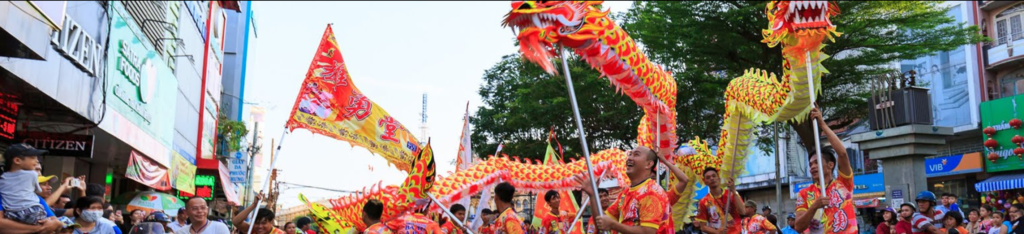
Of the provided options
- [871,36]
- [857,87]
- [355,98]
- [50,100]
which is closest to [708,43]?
[871,36]

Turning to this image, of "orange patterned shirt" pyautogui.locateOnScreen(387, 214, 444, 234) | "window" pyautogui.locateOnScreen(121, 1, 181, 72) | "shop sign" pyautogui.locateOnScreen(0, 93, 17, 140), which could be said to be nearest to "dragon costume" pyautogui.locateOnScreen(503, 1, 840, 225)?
"orange patterned shirt" pyautogui.locateOnScreen(387, 214, 444, 234)

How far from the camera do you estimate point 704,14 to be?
17.4 metres

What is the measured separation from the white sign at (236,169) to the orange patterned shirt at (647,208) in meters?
31.6

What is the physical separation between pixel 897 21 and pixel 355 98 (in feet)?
36.0

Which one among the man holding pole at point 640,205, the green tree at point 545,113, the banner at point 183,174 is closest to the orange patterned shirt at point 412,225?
the man holding pole at point 640,205

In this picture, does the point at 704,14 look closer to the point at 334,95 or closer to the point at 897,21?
the point at 897,21

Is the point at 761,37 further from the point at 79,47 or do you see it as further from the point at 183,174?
the point at 183,174

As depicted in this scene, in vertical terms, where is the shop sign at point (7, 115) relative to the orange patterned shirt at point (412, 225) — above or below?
above

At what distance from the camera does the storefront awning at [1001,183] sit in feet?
67.9

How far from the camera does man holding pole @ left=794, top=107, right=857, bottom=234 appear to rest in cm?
594

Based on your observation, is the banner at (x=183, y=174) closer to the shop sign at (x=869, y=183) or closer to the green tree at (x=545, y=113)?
the green tree at (x=545, y=113)

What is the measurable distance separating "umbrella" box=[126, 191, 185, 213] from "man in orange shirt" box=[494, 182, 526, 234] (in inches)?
412

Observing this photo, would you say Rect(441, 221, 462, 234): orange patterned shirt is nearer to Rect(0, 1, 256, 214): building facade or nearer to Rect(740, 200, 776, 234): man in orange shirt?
Rect(740, 200, 776, 234): man in orange shirt

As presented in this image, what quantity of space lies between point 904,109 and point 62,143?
→ 12.3 m
